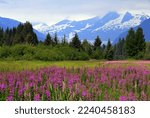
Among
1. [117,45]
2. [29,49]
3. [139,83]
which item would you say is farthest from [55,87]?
[117,45]

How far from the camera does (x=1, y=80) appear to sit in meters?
10.1

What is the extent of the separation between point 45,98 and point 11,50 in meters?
36.6

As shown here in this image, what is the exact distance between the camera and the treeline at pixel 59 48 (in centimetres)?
4244

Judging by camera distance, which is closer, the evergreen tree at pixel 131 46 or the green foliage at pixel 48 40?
the evergreen tree at pixel 131 46

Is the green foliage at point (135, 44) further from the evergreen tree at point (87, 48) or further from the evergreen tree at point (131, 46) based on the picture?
the evergreen tree at point (87, 48)

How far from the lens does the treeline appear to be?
42.4 m

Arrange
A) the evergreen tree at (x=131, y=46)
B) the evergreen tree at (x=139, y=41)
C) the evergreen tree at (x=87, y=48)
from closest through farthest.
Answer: the evergreen tree at (x=131, y=46) < the evergreen tree at (x=139, y=41) < the evergreen tree at (x=87, y=48)

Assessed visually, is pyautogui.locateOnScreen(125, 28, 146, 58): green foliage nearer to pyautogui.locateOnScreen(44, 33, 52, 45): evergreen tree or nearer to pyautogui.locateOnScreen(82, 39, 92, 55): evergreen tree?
pyautogui.locateOnScreen(82, 39, 92, 55): evergreen tree

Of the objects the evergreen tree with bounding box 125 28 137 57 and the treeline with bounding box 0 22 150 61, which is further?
the evergreen tree with bounding box 125 28 137 57

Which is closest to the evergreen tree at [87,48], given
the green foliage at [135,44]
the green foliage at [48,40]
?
the green foliage at [48,40]

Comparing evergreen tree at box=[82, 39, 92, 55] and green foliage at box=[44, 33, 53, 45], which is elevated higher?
green foliage at box=[44, 33, 53, 45]

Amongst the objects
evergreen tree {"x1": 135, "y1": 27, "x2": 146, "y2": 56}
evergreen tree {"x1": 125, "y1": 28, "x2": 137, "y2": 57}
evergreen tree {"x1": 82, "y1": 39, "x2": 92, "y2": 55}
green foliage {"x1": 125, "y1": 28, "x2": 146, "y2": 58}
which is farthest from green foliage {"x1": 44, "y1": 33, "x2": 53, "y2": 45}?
evergreen tree {"x1": 135, "y1": 27, "x2": 146, "y2": 56}

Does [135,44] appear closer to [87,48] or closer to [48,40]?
[87,48]

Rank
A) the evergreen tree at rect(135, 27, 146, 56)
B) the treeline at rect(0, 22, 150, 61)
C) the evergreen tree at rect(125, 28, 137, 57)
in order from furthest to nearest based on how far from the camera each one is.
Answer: the evergreen tree at rect(135, 27, 146, 56) < the evergreen tree at rect(125, 28, 137, 57) < the treeline at rect(0, 22, 150, 61)
